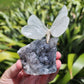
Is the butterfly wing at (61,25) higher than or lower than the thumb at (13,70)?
higher

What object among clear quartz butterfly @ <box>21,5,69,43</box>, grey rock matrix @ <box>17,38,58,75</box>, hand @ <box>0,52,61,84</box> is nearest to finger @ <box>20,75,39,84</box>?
hand @ <box>0,52,61,84</box>

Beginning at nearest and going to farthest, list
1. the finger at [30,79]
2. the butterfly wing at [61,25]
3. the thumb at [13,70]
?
the butterfly wing at [61,25] → the thumb at [13,70] → the finger at [30,79]

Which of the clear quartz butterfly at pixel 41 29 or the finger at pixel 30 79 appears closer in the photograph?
the clear quartz butterfly at pixel 41 29

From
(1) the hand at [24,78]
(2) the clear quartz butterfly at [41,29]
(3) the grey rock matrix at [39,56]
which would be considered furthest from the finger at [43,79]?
(2) the clear quartz butterfly at [41,29]

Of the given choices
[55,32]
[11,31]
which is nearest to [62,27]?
[55,32]

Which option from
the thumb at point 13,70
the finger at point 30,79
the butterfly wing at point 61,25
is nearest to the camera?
the butterfly wing at point 61,25

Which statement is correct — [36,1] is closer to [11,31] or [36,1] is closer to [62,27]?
[11,31]

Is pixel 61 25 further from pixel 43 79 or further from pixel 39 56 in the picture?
pixel 43 79

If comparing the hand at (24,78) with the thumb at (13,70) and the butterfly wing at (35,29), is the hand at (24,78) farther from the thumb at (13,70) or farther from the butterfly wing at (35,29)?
the butterfly wing at (35,29)

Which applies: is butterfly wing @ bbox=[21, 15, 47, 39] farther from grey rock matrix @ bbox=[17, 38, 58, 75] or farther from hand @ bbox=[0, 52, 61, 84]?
hand @ bbox=[0, 52, 61, 84]
